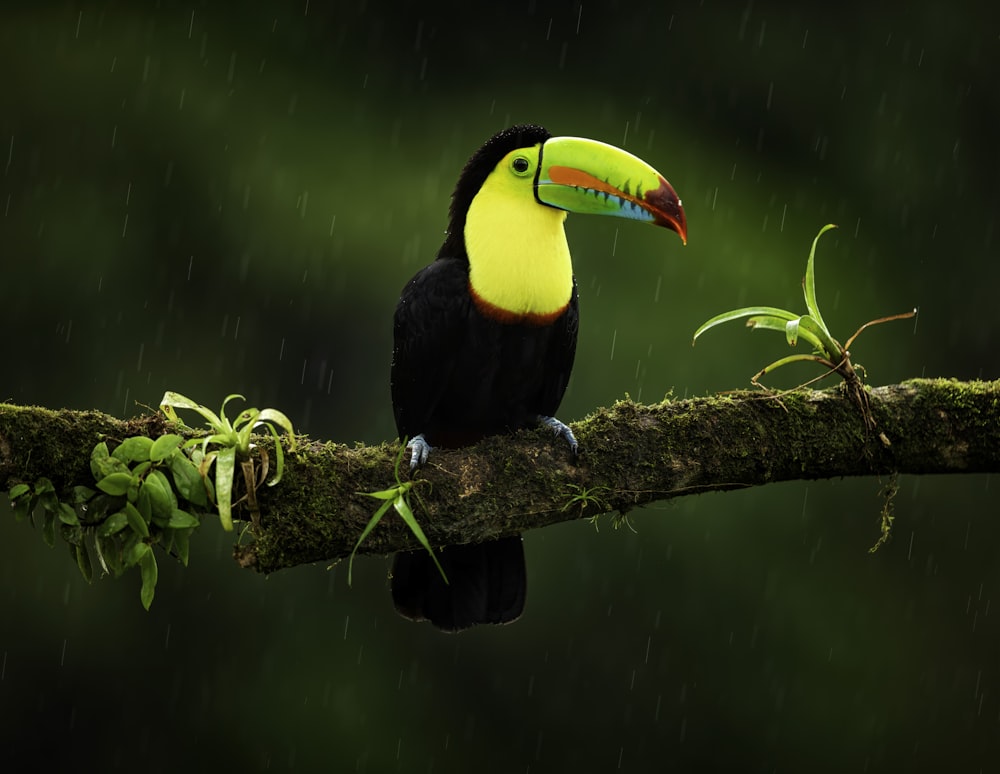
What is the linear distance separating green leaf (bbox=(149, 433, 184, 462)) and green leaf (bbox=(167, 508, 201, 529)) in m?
0.12

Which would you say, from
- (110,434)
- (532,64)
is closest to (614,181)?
(110,434)

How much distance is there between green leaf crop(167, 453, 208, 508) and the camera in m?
2.58

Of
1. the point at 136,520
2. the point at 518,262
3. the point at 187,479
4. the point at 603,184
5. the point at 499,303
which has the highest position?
the point at 603,184

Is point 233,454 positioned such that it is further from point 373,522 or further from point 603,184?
point 603,184

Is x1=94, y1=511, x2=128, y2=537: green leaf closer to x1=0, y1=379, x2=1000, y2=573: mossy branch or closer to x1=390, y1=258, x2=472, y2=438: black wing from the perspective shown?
x1=0, y1=379, x2=1000, y2=573: mossy branch

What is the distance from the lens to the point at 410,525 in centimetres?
252

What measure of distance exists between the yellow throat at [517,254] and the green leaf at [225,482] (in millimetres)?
1015

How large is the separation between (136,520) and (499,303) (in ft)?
4.00

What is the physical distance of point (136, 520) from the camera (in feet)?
8.32

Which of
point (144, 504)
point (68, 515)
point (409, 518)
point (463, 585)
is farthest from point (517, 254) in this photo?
point (68, 515)

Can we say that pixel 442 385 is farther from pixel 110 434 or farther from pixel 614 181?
pixel 110 434

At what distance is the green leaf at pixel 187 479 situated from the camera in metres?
2.58

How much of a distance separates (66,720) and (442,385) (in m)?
4.60

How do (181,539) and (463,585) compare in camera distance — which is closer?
(181,539)
